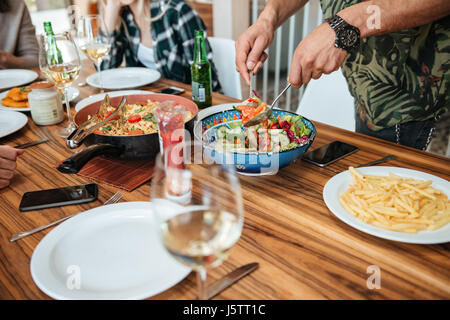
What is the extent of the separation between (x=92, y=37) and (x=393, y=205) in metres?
1.43

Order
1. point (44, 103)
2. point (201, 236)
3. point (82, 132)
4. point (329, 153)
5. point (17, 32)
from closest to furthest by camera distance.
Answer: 1. point (201, 236)
2. point (82, 132)
3. point (329, 153)
4. point (44, 103)
5. point (17, 32)

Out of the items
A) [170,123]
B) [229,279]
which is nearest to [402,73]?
[170,123]

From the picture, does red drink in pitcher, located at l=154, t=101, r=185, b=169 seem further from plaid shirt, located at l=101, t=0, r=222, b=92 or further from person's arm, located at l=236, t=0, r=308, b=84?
plaid shirt, located at l=101, t=0, r=222, b=92

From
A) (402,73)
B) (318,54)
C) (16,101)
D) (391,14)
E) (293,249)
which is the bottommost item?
(293,249)

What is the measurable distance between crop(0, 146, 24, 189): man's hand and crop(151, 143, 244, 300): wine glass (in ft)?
2.10

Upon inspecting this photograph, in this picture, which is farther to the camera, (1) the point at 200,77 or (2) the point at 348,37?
(1) the point at 200,77

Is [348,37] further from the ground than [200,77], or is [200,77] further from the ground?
[348,37]

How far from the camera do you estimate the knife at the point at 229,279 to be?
1.98 feet

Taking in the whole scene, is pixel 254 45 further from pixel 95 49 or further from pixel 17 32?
pixel 17 32

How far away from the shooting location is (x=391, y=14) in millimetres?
966

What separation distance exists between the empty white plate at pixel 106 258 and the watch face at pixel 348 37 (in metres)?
0.69

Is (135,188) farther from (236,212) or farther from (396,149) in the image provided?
(396,149)

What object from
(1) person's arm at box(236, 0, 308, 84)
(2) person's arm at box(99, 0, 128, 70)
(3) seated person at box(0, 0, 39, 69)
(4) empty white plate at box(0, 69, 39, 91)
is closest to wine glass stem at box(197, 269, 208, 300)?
(1) person's arm at box(236, 0, 308, 84)

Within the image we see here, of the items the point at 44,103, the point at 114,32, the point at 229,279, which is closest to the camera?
the point at 229,279
